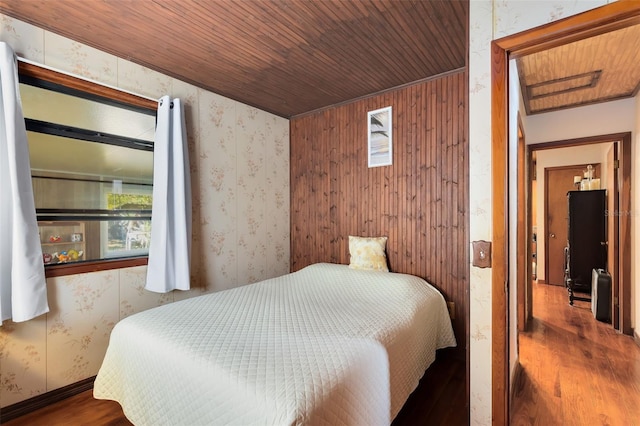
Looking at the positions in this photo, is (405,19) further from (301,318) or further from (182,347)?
(182,347)

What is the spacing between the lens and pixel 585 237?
3639 mm

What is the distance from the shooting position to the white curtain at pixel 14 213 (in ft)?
5.50

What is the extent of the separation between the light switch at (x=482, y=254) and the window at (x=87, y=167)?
96.2 inches

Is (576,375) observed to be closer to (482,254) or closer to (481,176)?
(482,254)

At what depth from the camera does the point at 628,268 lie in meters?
2.71

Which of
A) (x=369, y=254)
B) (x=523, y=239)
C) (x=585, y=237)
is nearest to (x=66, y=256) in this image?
(x=369, y=254)

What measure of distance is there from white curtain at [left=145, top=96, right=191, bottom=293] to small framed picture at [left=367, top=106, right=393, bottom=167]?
68.0 inches

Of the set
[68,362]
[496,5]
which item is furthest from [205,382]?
[496,5]

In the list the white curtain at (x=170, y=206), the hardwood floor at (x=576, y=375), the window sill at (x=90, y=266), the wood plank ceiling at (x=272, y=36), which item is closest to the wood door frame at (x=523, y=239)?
the hardwood floor at (x=576, y=375)

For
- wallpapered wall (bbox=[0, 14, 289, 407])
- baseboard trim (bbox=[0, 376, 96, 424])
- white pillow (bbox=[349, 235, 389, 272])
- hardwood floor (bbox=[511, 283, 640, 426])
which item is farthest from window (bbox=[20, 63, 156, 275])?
hardwood floor (bbox=[511, 283, 640, 426])

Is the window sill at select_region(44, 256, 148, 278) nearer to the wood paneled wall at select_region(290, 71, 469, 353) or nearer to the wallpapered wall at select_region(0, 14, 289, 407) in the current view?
the wallpapered wall at select_region(0, 14, 289, 407)

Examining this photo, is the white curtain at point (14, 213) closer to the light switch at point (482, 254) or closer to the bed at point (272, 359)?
the bed at point (272, 359)

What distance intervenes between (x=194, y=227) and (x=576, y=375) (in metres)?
3.25

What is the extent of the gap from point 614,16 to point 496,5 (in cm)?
44
